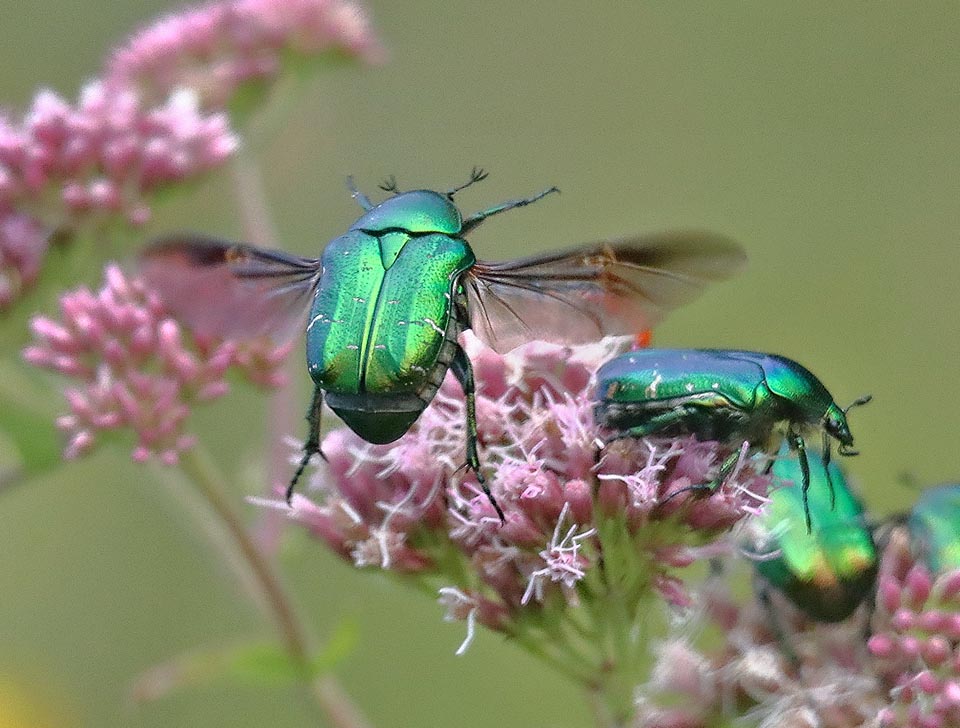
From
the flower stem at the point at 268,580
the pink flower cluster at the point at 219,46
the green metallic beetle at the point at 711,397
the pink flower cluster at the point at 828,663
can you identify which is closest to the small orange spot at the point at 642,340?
the green metallic beetle at the point at 711,397

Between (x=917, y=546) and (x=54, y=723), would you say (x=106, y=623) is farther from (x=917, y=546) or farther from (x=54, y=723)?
(x=917, y=546)

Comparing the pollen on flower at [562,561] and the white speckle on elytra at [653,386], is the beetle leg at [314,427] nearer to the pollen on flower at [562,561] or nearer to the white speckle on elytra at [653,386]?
the pollen on flower at [562,561]

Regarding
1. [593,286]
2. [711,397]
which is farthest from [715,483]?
[593,286]

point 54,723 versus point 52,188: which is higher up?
point 52,188

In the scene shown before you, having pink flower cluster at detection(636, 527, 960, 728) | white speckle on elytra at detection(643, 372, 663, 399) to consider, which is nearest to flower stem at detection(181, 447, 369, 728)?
pink flower cluster at detection(636, 527, 960, 728)

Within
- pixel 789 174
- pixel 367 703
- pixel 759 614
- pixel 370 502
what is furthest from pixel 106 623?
pixel 789 174
